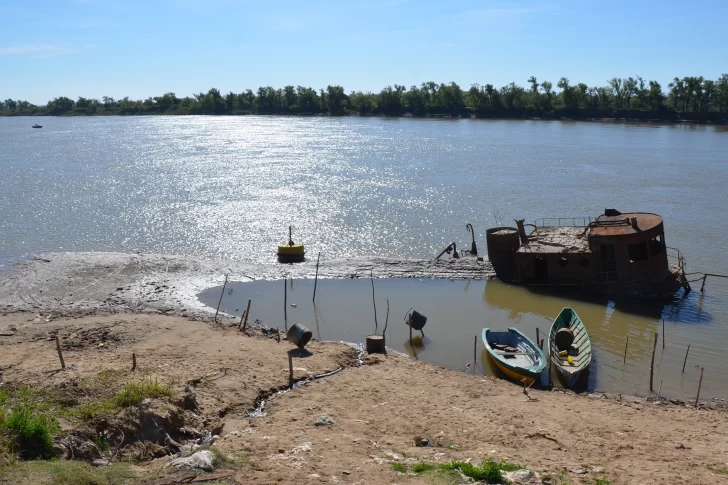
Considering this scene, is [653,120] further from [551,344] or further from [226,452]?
[226,452]

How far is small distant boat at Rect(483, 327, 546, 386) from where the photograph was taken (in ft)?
75.0

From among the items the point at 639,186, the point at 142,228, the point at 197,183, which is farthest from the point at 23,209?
the point at 639,186

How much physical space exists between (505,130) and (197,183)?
91.2 m

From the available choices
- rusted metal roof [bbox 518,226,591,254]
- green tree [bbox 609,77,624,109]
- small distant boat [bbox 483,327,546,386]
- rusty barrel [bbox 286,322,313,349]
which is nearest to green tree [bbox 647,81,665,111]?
green tree [bbox 609,77,624,109]

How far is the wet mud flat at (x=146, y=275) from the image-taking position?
102ft

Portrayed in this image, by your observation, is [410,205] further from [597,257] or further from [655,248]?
[655,248]

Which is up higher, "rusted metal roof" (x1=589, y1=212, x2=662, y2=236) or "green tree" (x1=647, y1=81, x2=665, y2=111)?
"green tree" (x1=647, y1=81, x2=665, y2=111)

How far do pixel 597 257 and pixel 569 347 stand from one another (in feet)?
29.3

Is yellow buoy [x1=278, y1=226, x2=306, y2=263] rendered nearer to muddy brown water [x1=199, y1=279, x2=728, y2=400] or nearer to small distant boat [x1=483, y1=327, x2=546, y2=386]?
muddy brown water [x1=199, y1=279, x2=728, y2=400]

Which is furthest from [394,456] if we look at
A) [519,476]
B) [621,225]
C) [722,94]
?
[722,94]

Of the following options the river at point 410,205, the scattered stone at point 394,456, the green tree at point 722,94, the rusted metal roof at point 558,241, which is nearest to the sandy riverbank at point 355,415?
the scattered stone at point 394,456

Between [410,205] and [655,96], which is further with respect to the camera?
[655,96]

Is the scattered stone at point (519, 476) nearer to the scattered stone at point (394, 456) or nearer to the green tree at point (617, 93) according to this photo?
the scattered stone at point (394, 456)

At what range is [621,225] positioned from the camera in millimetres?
33312
